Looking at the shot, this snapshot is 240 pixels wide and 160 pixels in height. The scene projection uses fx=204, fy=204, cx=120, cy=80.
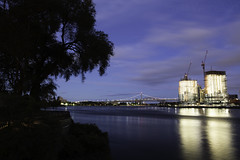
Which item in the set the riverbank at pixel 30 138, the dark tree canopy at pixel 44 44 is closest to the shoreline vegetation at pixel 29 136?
the riverbank at pixel 30 138

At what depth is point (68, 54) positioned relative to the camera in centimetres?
1806

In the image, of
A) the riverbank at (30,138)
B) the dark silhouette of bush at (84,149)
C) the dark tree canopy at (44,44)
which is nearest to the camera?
the riverbank at (30,138)

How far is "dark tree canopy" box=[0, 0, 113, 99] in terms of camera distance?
14.2 meters

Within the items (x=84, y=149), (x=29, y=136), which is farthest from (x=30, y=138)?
(x=84, y=149)

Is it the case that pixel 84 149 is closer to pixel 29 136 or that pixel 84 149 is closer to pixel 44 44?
pixel 29 136

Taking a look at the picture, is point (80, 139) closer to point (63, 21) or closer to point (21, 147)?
point (21, 147)

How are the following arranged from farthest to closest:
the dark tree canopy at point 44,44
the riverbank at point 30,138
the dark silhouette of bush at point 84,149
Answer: the dark tree canopy at point 44,44, the dark silhouette of bush at point 84,149, the riverbank at point 30,138

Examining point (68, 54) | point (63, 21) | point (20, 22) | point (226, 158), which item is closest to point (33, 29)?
point (20, 22)

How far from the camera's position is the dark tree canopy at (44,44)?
14233mm

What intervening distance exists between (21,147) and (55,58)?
35.7 ft

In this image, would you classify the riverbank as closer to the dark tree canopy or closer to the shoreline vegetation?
the shoreline vegetation

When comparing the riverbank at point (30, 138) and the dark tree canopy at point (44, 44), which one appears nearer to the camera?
the riverbank at point (30, 138)

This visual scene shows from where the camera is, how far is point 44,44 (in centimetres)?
1670

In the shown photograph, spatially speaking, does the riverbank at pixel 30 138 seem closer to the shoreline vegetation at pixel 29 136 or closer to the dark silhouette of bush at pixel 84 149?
Answer: the shoreline vegetation at pixel 29 136
